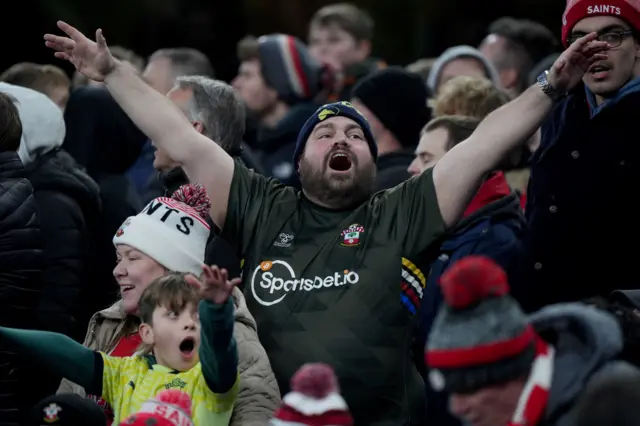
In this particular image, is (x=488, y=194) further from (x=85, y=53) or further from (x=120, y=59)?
(x=120, y=59)

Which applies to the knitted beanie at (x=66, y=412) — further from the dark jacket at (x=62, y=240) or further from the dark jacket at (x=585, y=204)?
the dark jacket at (x=585, y=204)

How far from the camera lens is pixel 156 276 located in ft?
20.9

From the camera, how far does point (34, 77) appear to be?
8617 mm

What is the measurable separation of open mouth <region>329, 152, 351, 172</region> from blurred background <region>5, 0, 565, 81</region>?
20.1 ft

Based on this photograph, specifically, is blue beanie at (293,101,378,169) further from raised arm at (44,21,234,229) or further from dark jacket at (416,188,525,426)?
dark jacket at (416,188,525,426)

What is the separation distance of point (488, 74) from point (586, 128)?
329 centimetres

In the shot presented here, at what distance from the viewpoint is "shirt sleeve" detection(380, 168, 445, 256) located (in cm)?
615

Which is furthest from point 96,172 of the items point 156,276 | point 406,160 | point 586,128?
point 586,128

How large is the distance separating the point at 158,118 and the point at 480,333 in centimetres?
255

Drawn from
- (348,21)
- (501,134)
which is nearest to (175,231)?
(501,134)

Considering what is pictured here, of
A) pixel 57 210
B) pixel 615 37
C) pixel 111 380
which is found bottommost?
pixel 111 380

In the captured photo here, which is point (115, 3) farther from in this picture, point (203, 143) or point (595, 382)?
point (595, 382)

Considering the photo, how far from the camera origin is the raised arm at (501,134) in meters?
6.07

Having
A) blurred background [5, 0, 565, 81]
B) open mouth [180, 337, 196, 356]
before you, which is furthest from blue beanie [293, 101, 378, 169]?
blurred background [5, 0, 565, 81]
